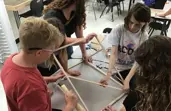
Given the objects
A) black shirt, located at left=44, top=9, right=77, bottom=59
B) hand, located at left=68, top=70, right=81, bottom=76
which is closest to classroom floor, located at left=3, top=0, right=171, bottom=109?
black shirt, located at left=44, top=9, right=77, bottom=59

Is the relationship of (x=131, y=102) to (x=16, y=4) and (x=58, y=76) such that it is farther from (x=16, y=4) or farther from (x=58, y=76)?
(x=16, y=4)

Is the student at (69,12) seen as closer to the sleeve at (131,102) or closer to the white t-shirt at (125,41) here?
the white t-shirt at (125,41)

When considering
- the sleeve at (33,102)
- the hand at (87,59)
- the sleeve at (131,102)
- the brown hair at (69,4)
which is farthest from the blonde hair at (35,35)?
the hand at (87,59)

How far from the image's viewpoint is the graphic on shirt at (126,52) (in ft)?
6.10

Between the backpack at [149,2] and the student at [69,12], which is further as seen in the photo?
the backpack at [149,2]

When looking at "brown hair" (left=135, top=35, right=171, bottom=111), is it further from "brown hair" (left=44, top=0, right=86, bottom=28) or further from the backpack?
the backpack

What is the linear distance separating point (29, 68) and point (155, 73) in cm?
64

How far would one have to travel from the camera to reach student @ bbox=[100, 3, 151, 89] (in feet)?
5.40

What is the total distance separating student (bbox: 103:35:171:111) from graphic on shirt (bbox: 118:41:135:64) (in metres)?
0.88

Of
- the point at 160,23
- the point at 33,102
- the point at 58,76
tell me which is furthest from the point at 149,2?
the point at 33,102

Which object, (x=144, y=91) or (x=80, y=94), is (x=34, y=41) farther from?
(x=80, y=94)

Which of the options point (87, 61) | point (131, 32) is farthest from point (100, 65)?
point (131, 32)

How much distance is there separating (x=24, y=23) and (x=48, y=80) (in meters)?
0.76

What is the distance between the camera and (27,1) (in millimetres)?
3662
